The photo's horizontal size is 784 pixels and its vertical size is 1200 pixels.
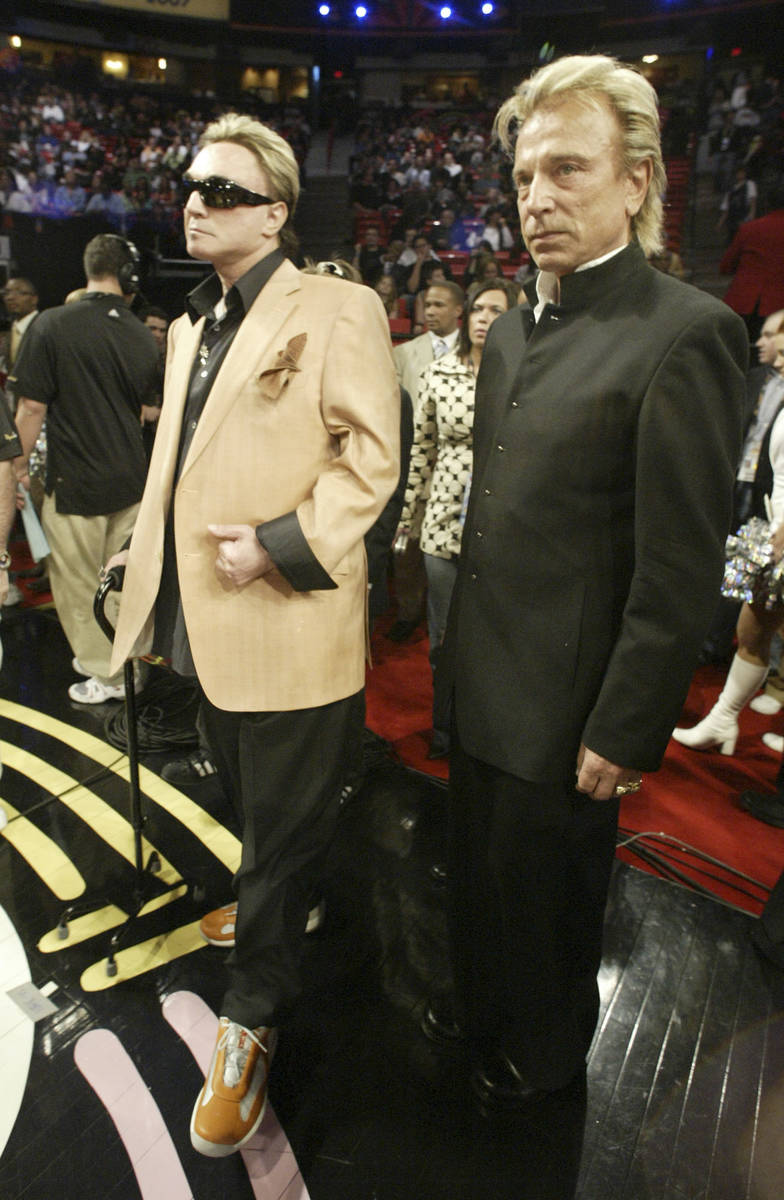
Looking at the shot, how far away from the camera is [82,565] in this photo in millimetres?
3797

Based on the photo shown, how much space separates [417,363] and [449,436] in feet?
5.03

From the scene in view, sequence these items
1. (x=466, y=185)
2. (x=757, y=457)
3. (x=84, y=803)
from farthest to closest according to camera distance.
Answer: (x=466, y=185)
(x=757, y=457)
(x=84, y=803)

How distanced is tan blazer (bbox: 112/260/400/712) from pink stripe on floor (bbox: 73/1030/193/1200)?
1003 mm

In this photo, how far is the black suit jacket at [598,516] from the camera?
4.25 feet

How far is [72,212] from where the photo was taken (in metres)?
13.3

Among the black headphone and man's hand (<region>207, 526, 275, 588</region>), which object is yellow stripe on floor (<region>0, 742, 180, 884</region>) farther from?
the black headphone

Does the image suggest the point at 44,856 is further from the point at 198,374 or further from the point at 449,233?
the point at 449,233

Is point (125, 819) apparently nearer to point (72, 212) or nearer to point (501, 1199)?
point (501, 1199)

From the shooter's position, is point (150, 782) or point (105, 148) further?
point (105, 148)

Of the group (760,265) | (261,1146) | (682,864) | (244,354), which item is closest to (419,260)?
(760,265)

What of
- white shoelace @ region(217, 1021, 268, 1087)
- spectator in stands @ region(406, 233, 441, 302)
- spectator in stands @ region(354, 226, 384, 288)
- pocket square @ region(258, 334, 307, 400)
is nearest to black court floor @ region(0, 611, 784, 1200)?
white shoelace @ region(217, 1021, 268, 1087)

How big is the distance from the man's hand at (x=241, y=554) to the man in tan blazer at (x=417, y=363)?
2.84 meters

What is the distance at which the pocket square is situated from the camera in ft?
5.16

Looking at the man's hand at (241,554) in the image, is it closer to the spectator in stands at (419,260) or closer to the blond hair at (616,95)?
the blond hair at (616,95)
